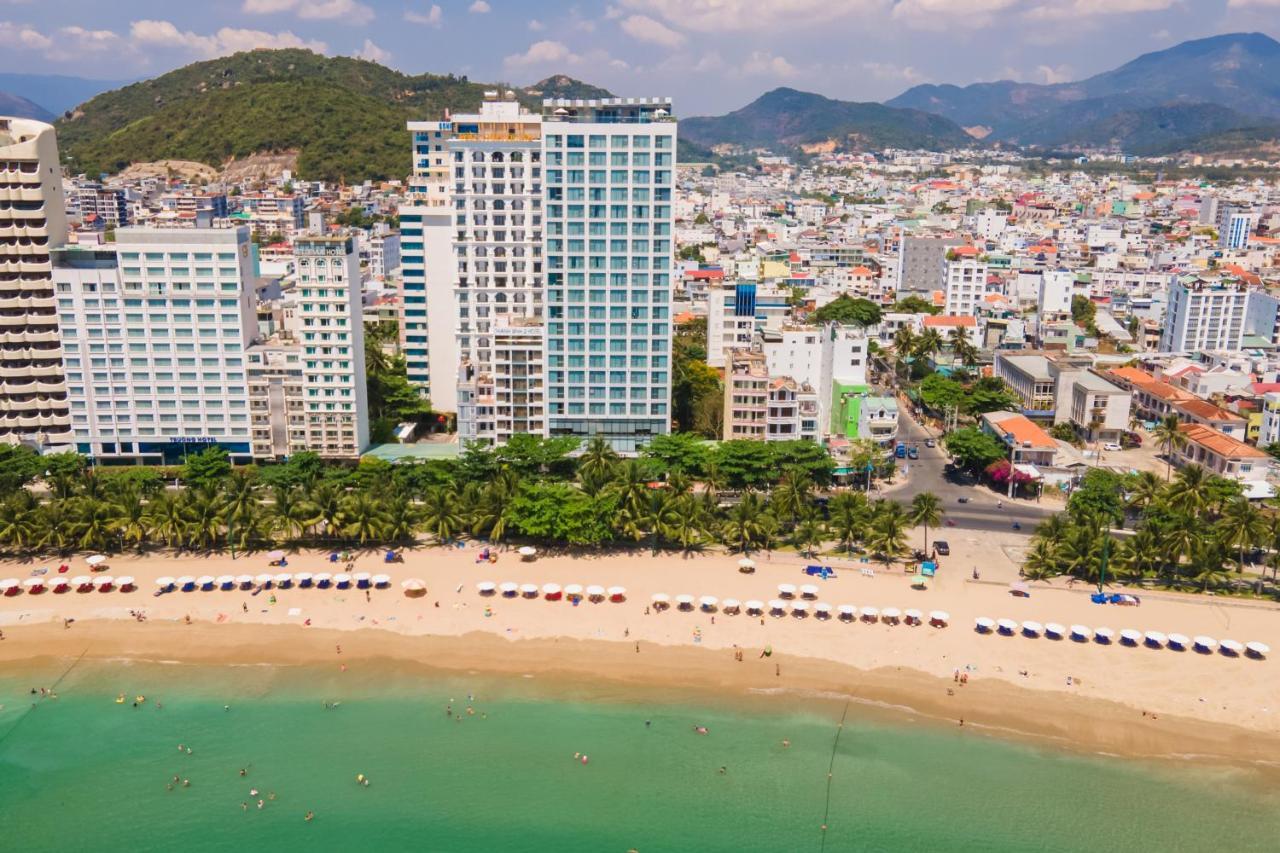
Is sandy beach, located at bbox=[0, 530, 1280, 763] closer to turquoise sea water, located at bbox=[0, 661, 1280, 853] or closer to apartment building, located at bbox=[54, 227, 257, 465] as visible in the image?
turquoise sea water, located at bbox=[0, 661, 1280, 853]

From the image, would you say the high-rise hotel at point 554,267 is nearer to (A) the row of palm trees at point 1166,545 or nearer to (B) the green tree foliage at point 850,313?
(A) the row of palm trees at point 1166,545

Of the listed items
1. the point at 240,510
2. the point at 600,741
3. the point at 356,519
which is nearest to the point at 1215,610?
the point at 600,741

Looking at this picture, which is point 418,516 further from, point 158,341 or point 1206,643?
point 1206,643

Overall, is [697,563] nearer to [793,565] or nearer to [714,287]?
[793,565]

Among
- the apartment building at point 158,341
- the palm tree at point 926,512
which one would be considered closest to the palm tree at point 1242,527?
the palm tree at point 926,512

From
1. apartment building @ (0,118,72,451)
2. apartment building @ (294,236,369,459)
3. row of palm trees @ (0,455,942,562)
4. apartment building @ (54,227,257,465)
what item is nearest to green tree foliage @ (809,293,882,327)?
row of palm trees @ (0,455,942,562)

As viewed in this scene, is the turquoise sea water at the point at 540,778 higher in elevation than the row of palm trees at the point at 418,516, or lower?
lower
